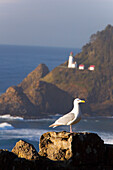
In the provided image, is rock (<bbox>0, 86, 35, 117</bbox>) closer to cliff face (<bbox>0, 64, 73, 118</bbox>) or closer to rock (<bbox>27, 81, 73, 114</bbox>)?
cliff face (<bbox>0, 64, 73, 118</bbox>)

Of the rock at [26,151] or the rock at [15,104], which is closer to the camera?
the rock at [26,151]

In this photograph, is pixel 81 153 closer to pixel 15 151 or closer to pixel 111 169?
pixel 111 169

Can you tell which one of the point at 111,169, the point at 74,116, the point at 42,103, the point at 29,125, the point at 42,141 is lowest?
the point at 111,169

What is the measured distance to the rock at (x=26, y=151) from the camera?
1423 cm

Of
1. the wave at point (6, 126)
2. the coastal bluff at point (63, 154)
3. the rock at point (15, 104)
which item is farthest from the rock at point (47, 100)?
the coastal bluff at point (63, 154)

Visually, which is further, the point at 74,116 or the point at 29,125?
the point at 29,125

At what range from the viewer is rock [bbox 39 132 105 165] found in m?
14.2

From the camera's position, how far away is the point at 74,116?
1762 centimetres

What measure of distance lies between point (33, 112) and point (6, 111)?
11064 mm

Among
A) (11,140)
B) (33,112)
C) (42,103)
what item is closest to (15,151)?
(11,140)

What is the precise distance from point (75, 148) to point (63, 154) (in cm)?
47

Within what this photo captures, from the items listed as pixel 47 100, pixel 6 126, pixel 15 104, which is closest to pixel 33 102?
pixel 47 100

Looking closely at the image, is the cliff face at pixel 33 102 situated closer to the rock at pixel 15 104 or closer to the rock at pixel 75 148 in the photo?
the rock at pixel 15 104

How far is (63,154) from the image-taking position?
47.3 feet
